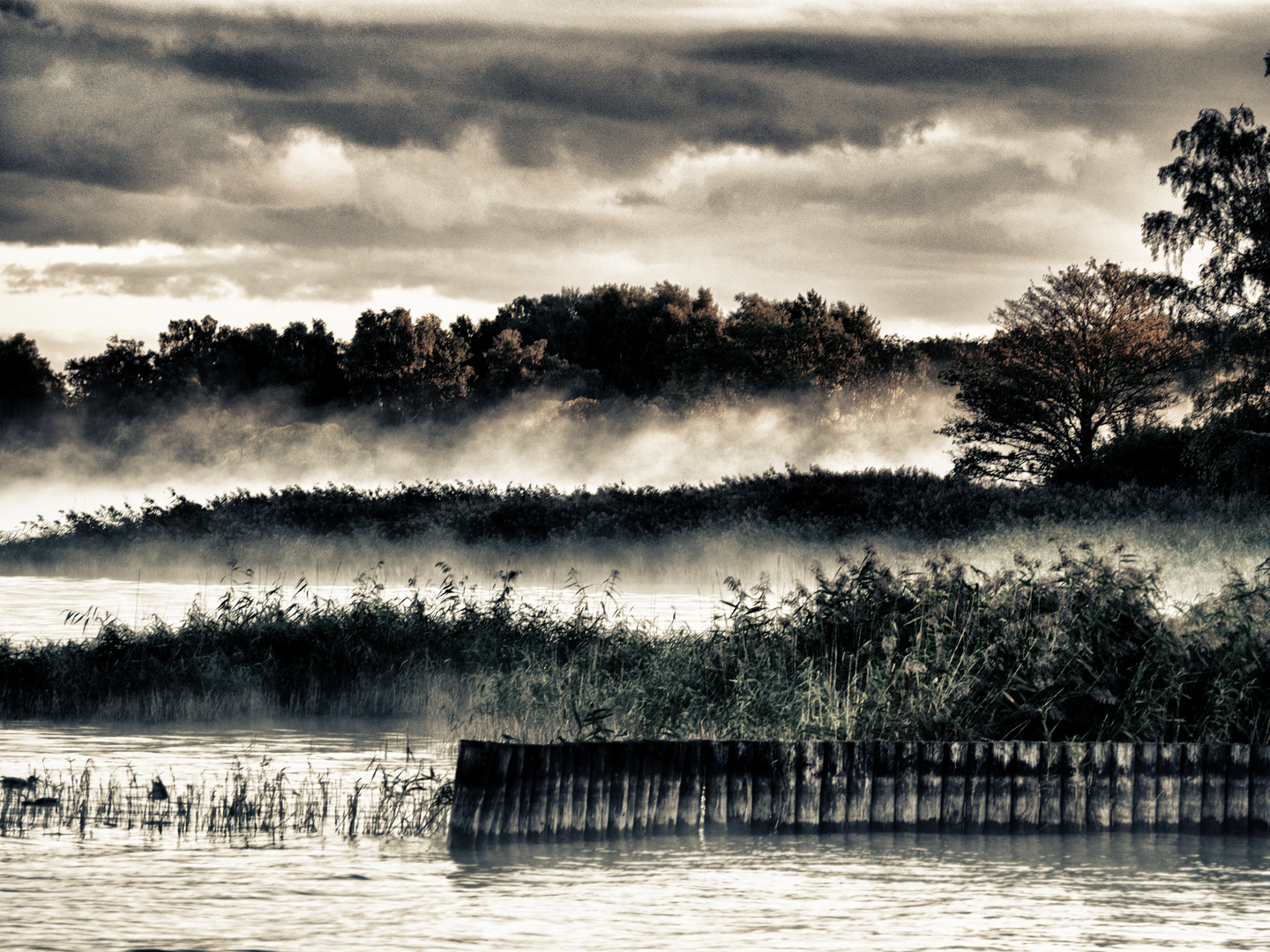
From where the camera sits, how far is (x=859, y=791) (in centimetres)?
983

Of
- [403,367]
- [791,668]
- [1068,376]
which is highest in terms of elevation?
[403,367]

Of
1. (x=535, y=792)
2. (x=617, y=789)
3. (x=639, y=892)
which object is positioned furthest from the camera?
(x=617, y=789)

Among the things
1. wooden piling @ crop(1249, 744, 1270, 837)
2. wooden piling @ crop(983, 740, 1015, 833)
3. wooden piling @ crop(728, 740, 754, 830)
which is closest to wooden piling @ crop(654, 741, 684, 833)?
wooden piling @ crop(728, 740, 754, 830)

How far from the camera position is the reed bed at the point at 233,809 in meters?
9.56

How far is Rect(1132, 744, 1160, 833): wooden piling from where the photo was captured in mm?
10000

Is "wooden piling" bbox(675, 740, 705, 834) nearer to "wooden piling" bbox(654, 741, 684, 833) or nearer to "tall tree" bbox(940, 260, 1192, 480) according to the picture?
"wooden piling" bbox(654, 741, 684, 833)

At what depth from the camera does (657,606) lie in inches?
1008

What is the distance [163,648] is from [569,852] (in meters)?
8.81

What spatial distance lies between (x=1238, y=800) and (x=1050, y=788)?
1350 millimetres

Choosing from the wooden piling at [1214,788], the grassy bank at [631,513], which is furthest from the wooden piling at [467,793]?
the grassy bank at [631,513]

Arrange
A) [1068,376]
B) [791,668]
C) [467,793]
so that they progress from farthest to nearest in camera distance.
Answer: [1068,376]
[791,668]
[467,793]

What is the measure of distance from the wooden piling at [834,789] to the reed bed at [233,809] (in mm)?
2633

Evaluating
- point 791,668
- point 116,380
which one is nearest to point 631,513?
point 791,668

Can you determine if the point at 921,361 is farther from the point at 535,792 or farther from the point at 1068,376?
the point at 535,792
